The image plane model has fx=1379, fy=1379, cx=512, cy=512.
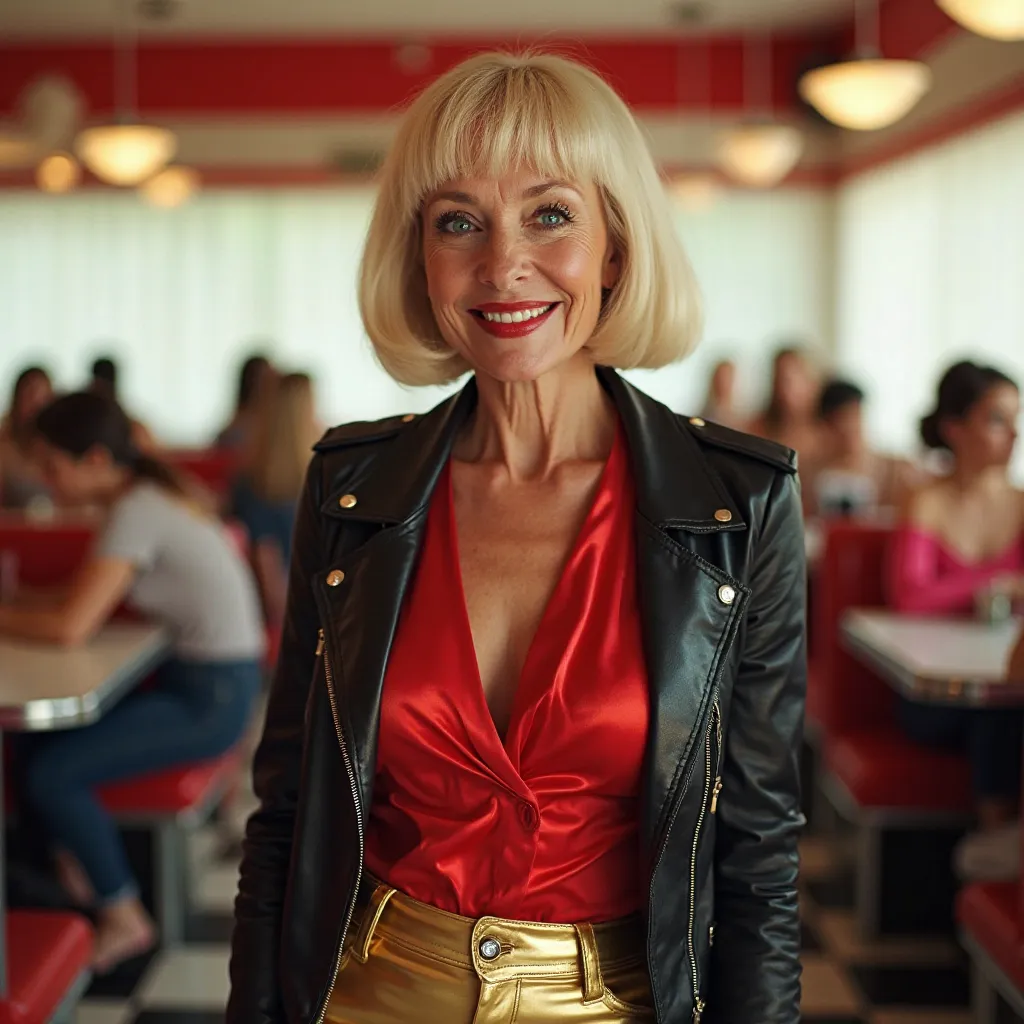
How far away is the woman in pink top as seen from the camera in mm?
3623

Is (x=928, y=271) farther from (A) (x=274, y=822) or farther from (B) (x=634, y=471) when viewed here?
(A) (x=274, y=822)

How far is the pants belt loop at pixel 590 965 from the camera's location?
1.36 meters

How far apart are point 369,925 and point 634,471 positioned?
546 mm

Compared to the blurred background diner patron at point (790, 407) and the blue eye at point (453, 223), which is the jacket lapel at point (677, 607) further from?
the blurred background diner patron at point (790, 407)

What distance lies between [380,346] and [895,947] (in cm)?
254

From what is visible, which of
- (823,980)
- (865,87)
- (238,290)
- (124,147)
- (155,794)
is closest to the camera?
(823,980)

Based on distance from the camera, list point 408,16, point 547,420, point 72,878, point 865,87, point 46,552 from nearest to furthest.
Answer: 1. point 547,420
2. point 72,878
3. point 46,552
4. point 865,87
5. point 408,16

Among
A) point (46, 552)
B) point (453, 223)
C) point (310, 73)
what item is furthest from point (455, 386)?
point (453, 223)

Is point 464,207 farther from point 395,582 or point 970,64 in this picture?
point 970,64

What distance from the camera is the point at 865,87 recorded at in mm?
4641

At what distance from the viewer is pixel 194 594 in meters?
3.54

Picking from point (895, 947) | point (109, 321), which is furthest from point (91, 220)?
point (895, 947)

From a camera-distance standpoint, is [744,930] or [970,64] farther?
[970,64]

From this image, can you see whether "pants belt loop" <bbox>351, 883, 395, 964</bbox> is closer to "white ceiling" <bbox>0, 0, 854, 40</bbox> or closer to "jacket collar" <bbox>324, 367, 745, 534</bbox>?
"jacket collar" <bbox>324, 367, 745, 534</bbox>
